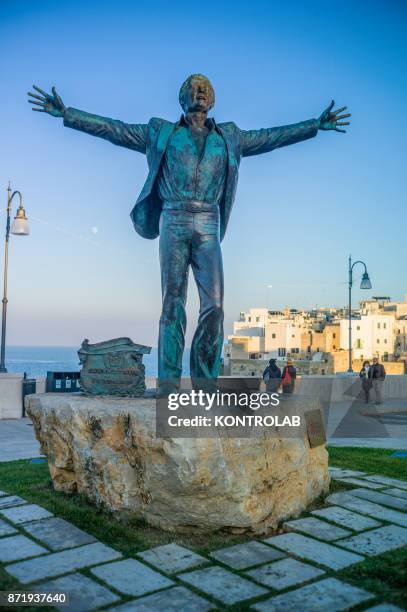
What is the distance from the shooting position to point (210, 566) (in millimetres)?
3816

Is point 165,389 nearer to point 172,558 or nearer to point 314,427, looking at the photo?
point 314,427

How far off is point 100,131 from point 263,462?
3.43 metres

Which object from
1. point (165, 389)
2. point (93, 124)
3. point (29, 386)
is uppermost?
point (93, 124)

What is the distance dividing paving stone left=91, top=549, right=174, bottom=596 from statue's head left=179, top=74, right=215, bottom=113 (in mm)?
3967

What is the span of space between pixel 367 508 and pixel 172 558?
2085mm

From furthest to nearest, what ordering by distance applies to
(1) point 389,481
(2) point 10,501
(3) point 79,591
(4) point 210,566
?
(1) point 389,481 < (2) point 10,501 < (4) point 210,566 < (3) point 79,591

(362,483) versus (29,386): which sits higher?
(29,386)

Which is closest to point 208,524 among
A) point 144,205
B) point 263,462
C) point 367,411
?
point 263,462

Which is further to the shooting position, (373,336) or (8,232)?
(373,336)

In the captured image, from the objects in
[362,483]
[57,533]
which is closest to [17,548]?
[57,533]

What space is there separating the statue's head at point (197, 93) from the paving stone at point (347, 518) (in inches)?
152

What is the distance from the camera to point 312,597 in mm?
3375

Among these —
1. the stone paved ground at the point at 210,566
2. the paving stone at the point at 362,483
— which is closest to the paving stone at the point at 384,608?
the stone paved ground at the point at 210,566

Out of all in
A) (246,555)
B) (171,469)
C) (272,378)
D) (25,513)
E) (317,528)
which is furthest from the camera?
(272,378)
